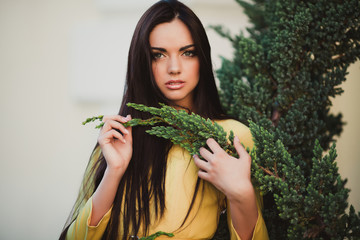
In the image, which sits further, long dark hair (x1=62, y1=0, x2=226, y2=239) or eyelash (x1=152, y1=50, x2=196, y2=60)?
eyelash (x1=152, y1=50, x2=196, y2=60)

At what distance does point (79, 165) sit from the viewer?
15.0 ft

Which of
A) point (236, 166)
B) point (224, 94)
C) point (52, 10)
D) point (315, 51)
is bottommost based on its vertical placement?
point (236, 166)

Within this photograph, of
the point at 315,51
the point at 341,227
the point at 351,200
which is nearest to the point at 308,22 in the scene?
the point at 315,51

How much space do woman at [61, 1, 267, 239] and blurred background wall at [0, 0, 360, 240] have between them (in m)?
2.51

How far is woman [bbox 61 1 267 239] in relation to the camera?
1681 mm

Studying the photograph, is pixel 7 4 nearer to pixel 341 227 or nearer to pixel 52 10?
pixel 52 10

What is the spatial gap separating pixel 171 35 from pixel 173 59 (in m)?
0.15

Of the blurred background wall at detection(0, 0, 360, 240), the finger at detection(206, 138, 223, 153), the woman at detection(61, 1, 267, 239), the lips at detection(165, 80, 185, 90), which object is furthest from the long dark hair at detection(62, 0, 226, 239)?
the blurred background wall at detection(0, 0, 360, 240)

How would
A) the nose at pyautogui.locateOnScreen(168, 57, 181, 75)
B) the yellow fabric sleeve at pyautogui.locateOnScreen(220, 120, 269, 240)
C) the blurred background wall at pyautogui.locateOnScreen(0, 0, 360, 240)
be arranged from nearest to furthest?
1. the yellow fabric sleeve at pyautogui.locateOnScreen(220, 120, 269, 240)
2. the nose at pyautogui.locateOnScreen(168, 57, 181, 75)
3. the blurred background wall at pyautogui.locateOnScreen(0, 0, 360, 240)

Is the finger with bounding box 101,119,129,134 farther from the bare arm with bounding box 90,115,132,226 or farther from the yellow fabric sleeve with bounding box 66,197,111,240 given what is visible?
the yellow fabric sleeve with bounding box 66,197,111,240

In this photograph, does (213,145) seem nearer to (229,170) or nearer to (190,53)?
(229,170)

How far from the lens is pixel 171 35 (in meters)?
1.88

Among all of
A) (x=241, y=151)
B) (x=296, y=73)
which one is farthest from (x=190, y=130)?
(x=296, y=73)

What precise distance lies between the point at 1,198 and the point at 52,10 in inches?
113
